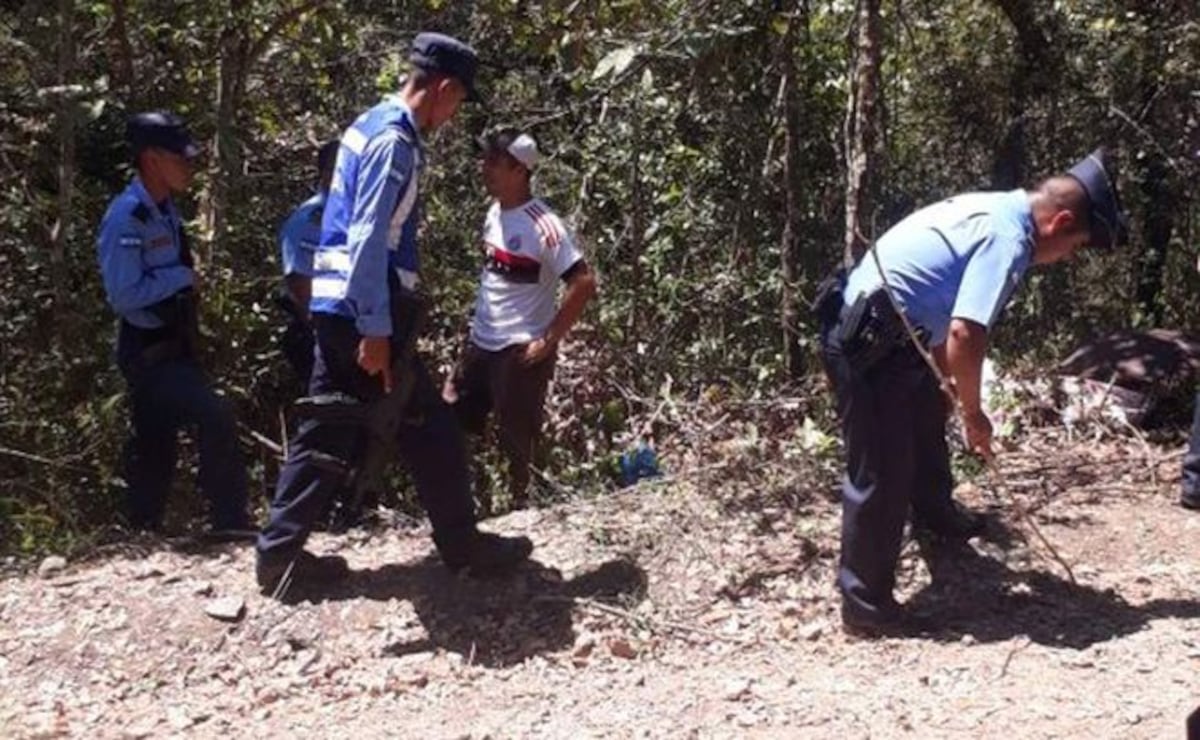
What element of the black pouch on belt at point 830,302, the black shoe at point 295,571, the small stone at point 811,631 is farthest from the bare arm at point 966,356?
→ the black shoe at point 295,571

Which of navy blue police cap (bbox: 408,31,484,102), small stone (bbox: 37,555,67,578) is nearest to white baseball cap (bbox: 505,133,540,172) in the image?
navy blue police cap (bbox: 408,31,484,102)

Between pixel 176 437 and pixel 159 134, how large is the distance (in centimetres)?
114

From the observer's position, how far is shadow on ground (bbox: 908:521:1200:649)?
460 cm

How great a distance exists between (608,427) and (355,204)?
9.76 ft

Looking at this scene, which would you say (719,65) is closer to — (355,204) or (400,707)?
(355,204)

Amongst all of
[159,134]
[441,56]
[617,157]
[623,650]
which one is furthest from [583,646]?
[617,157]

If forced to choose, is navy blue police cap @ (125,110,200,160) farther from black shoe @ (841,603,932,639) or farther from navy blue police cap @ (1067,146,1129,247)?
navy blue police cap @ (1067,146,1129,247)

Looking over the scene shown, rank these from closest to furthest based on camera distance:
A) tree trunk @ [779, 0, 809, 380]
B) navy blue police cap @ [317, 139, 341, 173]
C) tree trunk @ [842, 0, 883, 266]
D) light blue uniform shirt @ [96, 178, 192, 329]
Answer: light blue uniform shirt @ [96, 178, 192, 329]
tree trunk @ [842, 0, 883, 266]
navy blue police cap @ [317, 139, 341, 173]
tree trunk @ [779, 0, 809, 380]

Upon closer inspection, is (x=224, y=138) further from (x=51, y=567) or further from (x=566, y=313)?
(x=51, y=567)

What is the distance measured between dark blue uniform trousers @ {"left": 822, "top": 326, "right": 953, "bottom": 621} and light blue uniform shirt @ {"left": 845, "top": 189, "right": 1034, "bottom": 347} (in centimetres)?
16

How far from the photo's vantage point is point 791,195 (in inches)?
285

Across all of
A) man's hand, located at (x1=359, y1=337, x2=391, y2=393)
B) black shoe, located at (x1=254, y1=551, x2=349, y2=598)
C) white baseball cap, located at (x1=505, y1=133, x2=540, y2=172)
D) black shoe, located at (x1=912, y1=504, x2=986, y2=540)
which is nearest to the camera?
man's hand, located at (x1=359, y1=337, x2=391, y2=393)

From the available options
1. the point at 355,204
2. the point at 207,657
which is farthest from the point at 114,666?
the point at 355,204

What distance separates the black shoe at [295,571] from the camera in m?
4.72
